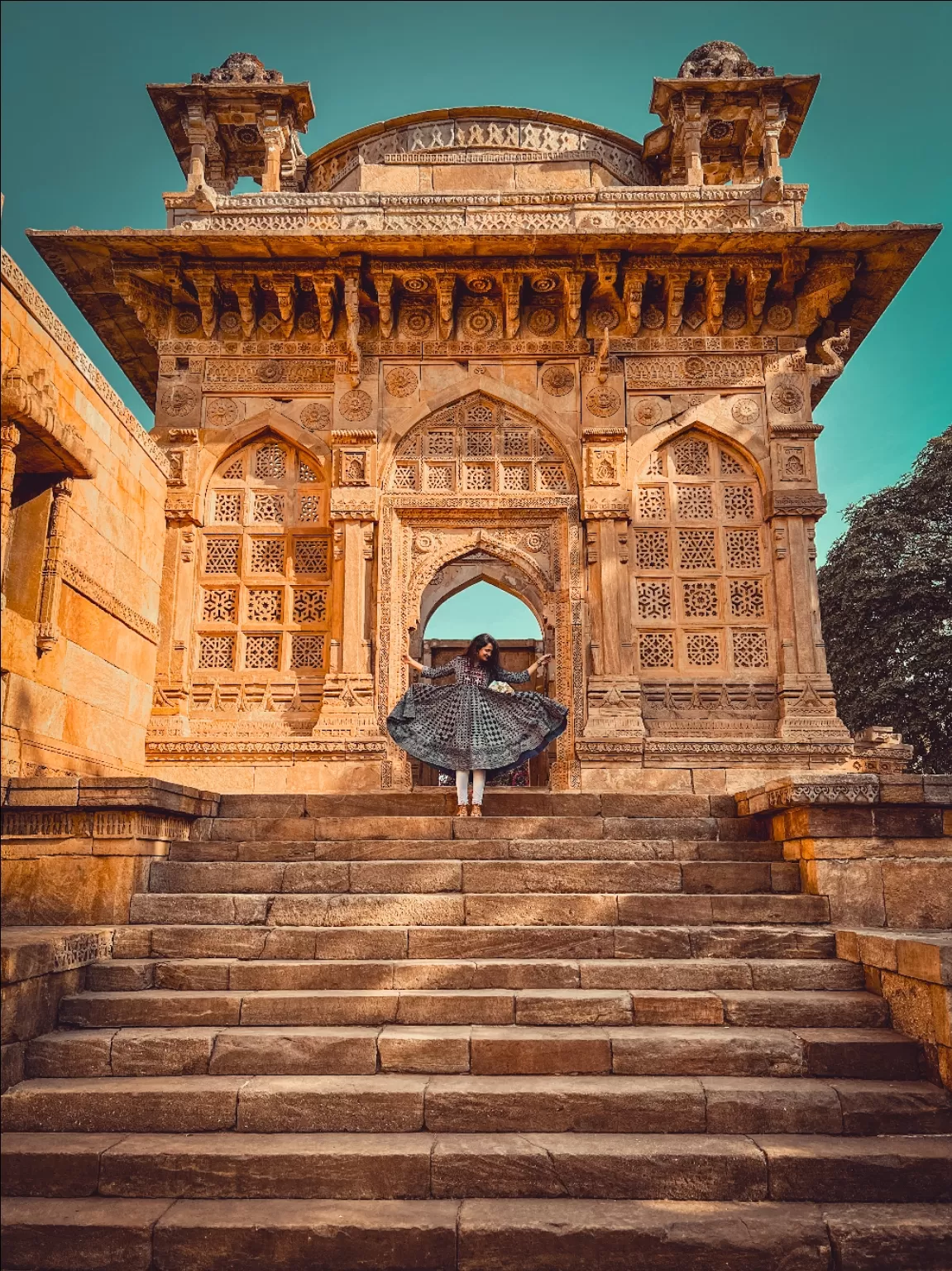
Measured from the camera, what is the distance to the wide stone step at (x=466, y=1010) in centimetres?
492

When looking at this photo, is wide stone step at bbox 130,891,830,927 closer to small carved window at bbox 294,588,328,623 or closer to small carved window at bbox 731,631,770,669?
small carved window at bbox 731,631,770,669

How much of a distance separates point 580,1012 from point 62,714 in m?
A: 5.30

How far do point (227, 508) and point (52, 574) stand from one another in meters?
3.76

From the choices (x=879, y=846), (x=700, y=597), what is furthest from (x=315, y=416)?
(x=879, y=846)

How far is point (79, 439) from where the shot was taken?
7156mm

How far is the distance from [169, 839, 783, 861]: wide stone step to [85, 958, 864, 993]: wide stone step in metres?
1.47

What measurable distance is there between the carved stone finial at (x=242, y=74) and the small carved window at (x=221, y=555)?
6.02 meters

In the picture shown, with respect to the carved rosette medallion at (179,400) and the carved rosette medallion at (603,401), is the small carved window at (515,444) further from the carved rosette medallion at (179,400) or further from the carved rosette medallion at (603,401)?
the carved rosette medallion at (179,400)

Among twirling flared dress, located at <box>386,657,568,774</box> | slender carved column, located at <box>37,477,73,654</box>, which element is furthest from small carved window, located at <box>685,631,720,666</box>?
slender carved column, located at <box>37,477,73,654</box>

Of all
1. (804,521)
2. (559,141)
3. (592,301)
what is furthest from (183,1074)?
(559,141)

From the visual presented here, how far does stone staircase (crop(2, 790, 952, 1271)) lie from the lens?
11.9 ft

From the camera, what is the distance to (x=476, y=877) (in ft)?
20.6

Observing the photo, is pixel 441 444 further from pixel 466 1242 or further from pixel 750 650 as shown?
pixel 466 1242

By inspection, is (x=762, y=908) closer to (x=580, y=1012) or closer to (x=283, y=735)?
(x=580, y=1012)
